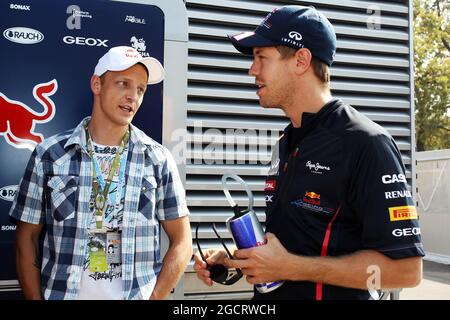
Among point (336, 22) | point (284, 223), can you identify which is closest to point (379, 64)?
point (336, 22)

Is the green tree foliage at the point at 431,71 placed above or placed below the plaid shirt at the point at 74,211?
above

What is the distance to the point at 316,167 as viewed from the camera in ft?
5.48

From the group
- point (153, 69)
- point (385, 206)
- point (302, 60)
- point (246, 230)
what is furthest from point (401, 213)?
point (153, 69)

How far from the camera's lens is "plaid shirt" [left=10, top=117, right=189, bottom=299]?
2.04 m

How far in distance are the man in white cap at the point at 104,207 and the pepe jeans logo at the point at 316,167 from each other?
0.79m

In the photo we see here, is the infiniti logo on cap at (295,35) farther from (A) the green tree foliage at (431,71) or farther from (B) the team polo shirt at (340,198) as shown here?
(A) the green tree foliage at (431,71)

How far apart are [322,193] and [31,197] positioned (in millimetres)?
1202

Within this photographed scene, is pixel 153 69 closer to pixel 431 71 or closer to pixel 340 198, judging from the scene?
pixel 340 198

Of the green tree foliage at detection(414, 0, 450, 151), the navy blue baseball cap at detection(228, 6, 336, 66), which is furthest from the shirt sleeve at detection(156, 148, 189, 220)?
the green tree foliage at detection(414, 0, 450, 151)

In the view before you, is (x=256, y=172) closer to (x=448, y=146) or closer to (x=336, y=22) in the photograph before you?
(x=336, y=22)

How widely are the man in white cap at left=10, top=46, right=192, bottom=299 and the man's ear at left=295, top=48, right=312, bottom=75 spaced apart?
79cm

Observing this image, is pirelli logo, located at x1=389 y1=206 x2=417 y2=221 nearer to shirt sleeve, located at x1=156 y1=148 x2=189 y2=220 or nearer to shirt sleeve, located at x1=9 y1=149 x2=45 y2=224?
shirt sleeve, located at x1=156 y1=148 x2=189 y2=220

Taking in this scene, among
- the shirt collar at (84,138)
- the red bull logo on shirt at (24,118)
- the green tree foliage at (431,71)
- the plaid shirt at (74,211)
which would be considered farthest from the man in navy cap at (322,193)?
the green tree foliage at (431,71)

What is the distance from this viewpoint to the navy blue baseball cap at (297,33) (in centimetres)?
183
